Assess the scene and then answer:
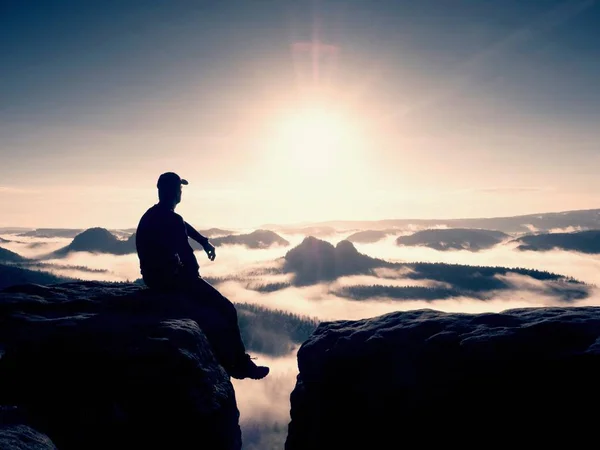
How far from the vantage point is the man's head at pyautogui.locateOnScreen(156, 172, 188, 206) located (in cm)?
1478

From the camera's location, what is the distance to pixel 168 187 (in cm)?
1481

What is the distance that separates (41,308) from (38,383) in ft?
15.0

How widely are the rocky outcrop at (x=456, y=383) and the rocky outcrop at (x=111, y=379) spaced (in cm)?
396

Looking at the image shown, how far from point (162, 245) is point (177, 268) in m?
1.15

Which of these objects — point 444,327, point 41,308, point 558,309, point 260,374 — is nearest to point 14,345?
point 41,308

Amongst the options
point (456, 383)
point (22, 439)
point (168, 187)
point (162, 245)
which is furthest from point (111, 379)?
point (456, 383)

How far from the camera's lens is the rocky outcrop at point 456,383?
8.34 meters

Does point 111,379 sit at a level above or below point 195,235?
below

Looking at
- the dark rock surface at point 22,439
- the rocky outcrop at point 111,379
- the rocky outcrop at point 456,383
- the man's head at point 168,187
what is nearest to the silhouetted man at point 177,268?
the man's head at point 168,187

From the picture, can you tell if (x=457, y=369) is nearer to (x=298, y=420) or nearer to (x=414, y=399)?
(x=414, y=399)

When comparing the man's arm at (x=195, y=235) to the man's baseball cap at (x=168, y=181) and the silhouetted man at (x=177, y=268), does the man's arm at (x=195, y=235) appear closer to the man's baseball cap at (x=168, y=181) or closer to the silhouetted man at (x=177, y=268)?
the silhouetted man at (x=177, y=268)

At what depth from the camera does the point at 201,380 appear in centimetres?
986

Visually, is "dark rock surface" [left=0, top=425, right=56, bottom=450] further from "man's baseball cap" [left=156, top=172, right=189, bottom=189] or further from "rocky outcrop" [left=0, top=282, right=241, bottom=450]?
"man's baseball cap" [left=156, top=172, right=189, bottom=189]

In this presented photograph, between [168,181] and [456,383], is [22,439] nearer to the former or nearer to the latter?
[456,383]
